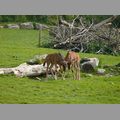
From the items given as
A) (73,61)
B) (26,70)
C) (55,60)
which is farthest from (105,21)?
(26,70)

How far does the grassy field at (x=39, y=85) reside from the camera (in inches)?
306

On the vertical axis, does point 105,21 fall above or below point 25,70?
above

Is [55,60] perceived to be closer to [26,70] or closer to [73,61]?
[73,61]

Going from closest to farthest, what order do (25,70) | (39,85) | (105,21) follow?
(39,85), (25,70), (105,21)

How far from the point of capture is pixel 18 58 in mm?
8242

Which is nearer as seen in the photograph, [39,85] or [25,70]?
[39,85]

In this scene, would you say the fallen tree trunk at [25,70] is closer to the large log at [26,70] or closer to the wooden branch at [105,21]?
the large log at [26,70]

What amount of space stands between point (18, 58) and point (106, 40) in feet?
4.31

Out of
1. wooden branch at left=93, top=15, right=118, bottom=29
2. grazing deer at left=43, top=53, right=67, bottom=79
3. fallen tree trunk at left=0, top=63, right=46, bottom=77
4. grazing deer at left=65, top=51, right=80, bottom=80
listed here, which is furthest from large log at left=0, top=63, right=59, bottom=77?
wooden branch at left=93, top=15, right=118, bottom=29

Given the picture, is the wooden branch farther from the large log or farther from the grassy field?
the large log

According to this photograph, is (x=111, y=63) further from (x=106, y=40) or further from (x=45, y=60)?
(x=45, y=60)

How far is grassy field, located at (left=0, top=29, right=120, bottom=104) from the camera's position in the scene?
7773mm

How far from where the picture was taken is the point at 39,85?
8016mm

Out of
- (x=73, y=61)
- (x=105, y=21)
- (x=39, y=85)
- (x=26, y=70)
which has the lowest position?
(x=39, y=85)
